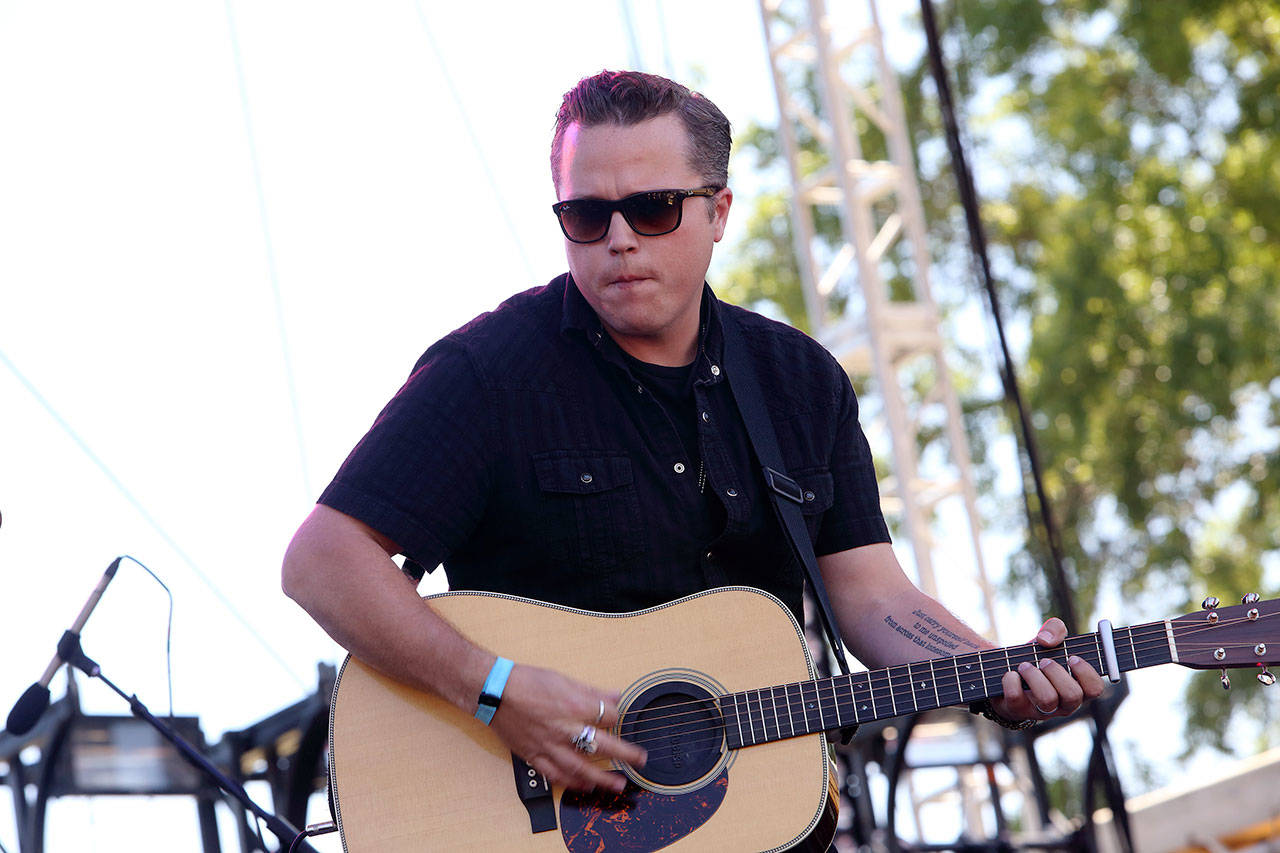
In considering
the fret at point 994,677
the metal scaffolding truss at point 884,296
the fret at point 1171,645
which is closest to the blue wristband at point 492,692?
the fret at point 994,677

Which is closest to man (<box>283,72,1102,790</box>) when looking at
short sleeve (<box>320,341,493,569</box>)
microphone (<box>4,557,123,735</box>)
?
short sleeve (<box>320,341,493,569</box>)

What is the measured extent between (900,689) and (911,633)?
7.4 inches

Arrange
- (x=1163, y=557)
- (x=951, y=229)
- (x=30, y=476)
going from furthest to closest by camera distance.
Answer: (x=951, y=229) → (x=1163, y=557) → (x=30, y=476)

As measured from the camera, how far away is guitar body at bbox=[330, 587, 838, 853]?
94.8 inches

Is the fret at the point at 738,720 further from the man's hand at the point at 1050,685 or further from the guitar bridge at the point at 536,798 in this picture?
the man's hand at the point at 1050,685

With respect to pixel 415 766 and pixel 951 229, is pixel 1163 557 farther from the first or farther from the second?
pixel 415 766

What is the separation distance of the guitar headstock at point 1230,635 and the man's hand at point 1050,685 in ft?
0.63

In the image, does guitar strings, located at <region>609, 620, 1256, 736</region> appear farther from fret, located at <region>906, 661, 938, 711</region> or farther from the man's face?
the man's face

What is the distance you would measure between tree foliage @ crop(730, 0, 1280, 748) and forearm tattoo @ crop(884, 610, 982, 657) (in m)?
9.72

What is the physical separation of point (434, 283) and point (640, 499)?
262 centimetres

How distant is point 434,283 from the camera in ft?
16.6

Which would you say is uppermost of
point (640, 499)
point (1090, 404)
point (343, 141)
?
point (343, 141)

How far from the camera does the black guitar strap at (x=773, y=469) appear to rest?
8.89 ft

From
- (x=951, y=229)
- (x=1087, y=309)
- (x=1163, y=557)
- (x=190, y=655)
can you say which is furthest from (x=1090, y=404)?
(x=190, y=655)
